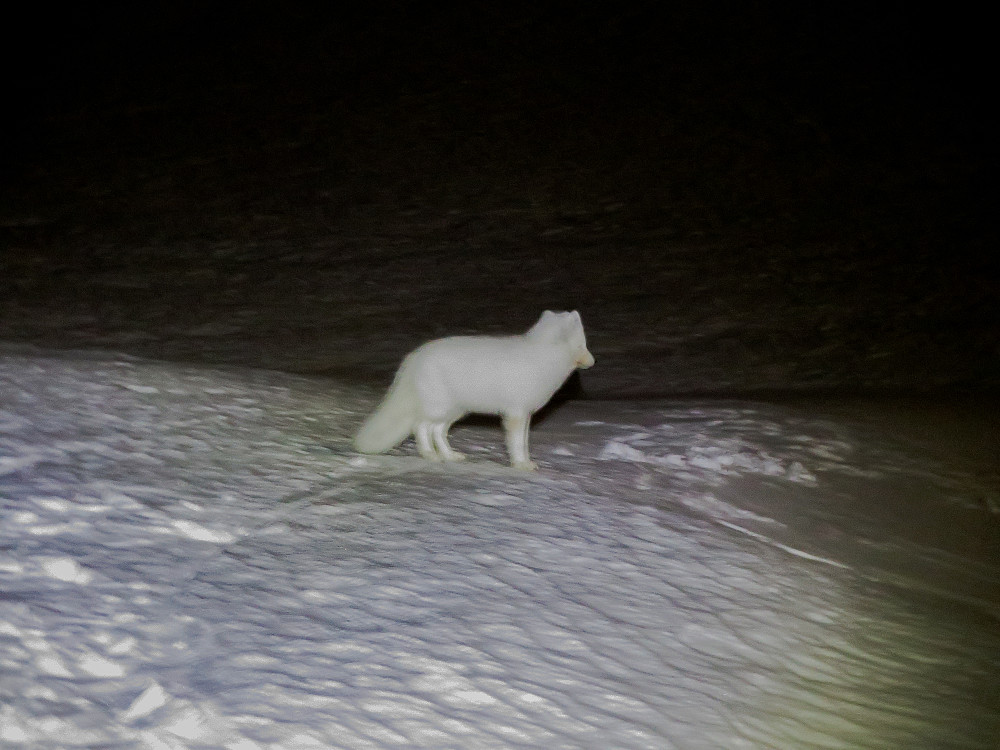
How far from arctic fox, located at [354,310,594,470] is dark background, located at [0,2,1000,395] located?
1883 millimetres

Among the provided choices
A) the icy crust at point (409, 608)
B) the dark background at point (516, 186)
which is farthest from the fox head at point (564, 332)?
the dark background at point (516, 186)

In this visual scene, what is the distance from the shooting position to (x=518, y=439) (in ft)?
10.9

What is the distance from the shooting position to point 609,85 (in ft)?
32.8

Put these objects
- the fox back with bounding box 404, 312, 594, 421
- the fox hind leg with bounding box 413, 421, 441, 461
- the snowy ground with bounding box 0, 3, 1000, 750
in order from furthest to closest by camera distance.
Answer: the fox hind leg with bounding box 413, 421, 441, 461
the fox back with bounding box 404, 312, 594, 421
the snowy ground with bounding box 0, 3, 1000, 750

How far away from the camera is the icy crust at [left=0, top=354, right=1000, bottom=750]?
1.83 metres

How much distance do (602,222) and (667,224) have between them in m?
0.46

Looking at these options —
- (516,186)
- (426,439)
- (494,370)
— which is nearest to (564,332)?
(494,370)

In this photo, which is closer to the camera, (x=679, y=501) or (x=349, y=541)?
(x=349, y=541)

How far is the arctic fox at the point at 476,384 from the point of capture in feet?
10.4

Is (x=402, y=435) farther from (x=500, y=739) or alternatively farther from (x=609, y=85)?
(x=609, y=85)

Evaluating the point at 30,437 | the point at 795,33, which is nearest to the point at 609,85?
the point at 795,33

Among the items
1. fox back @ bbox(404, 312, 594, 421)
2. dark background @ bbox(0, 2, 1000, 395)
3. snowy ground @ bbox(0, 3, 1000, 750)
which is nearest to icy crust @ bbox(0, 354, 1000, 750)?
snowy ground @ bbox(0, 3, 1000, 750)

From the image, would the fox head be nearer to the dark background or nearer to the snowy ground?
the snowy ground

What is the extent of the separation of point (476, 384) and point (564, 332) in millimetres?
319
